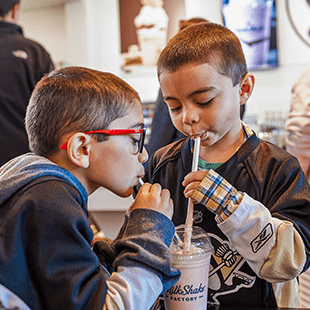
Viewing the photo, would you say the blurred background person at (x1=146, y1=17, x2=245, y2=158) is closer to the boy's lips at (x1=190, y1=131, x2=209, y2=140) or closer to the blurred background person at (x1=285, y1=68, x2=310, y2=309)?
the blurred background person at (x1=285, y1=68, x2=310, y2=309)

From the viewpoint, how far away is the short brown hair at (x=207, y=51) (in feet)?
2.82

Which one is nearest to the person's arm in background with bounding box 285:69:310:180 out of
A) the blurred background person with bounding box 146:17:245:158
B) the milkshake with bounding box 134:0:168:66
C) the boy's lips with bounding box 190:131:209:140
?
the blurred background person with bounding box 146:17:245:158

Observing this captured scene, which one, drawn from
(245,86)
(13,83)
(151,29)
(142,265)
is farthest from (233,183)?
(151,29)

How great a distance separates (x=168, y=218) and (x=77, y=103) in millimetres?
274

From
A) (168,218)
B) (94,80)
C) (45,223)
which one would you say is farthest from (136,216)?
(94,80)

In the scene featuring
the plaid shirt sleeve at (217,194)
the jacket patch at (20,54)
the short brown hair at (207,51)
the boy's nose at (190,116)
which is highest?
the short brown hair at (207,51)

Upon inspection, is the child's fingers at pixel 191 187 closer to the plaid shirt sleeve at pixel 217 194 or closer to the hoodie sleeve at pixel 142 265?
the plaid shirt sleeve at pixel 217 194

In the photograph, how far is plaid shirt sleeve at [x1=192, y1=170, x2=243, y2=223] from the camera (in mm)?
778

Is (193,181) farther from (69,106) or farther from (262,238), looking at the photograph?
(69,106)

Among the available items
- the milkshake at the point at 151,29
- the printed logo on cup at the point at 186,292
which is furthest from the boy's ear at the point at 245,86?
the milkshake at the point at 151,29

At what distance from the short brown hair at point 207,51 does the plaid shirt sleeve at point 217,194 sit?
0.82ft

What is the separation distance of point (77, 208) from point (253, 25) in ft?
10.5

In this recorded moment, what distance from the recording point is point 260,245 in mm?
770

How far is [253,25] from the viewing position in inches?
134
